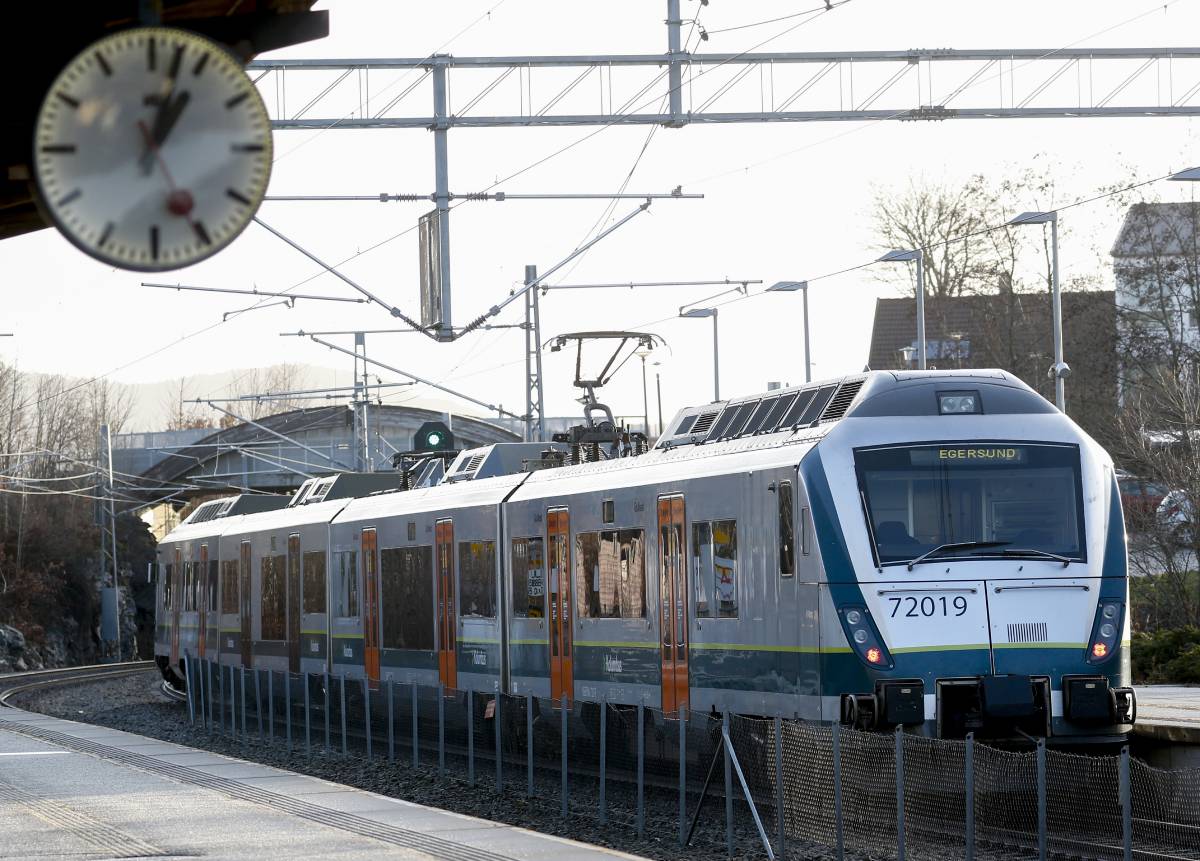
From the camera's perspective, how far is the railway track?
1727 inches

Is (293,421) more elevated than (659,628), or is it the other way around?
(293,421)

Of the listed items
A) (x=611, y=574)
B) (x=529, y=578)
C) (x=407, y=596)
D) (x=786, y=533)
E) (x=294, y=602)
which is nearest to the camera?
(x=786, y=533)

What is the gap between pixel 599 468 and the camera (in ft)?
68.4

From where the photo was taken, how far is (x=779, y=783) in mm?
13570

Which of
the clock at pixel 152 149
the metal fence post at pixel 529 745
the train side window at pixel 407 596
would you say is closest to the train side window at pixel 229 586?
the train side window at pixel 407 596

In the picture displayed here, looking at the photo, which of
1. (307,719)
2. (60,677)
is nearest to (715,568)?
(307,719)

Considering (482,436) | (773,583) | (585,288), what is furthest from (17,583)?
(773,583)

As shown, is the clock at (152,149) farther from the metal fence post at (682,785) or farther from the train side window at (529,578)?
the train side window at (529,578)

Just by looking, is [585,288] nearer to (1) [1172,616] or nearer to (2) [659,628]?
(1) [1172,616]

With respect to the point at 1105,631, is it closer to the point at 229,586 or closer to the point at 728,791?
the point at 728,791

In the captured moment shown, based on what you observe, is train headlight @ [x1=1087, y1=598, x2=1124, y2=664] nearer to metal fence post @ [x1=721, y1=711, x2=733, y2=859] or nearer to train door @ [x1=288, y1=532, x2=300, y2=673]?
metal fence post @ [x1=721, y1=711, x2=733, y2=859]

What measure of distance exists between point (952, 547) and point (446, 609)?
10275mm

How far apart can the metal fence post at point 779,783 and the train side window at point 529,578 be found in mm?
8098

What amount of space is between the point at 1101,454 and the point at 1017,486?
3.27ft
